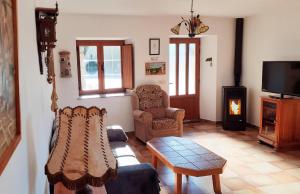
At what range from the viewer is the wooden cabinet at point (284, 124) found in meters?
4.64

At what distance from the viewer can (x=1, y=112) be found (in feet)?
2.30

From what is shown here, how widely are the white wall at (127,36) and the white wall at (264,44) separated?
0.43 metres

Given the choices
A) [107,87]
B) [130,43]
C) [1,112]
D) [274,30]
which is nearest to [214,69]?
[274,30]

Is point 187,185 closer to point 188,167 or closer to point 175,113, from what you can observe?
point 188,167

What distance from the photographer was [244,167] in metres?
4.01

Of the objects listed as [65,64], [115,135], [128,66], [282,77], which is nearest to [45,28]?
[115,135]

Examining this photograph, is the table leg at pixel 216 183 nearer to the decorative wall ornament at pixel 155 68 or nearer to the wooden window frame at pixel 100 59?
the decorative wall ornament at pixel 155 68

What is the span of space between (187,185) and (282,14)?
3.69 meters

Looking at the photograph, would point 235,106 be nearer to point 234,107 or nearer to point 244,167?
point 234,107

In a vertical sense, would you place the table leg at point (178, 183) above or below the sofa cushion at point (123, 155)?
below

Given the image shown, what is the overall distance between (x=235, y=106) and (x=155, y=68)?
75.5 inches

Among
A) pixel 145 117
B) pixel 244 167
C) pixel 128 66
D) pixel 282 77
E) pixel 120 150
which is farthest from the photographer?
pixel 128 66

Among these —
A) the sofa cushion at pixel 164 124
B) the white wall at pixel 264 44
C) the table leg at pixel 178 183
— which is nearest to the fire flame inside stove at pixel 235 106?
the white wall at pixel 264 44

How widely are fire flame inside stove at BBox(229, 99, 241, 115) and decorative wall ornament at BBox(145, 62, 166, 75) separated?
5.27ft
